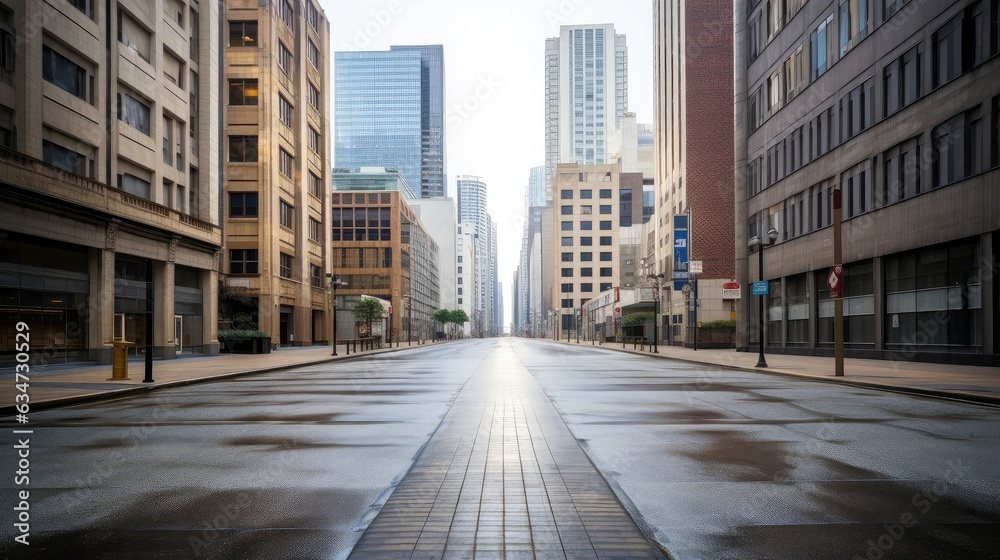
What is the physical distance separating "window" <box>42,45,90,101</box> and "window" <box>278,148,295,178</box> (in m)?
27.0

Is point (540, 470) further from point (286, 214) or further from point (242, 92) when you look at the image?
point (286, 214)

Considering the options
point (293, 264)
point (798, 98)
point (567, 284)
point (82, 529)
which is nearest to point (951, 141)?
point (798, 98)

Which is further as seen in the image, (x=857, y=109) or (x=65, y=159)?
(x=857, y=109)

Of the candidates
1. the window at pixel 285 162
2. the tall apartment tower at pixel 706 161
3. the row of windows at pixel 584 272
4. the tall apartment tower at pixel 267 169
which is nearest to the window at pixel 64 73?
the tall apartment tower at pixel 267 169

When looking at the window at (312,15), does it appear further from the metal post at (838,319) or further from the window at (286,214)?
the metal post at (838,319)

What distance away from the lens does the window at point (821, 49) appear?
37.5 m

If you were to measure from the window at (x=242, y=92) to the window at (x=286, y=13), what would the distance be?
8.27 metres

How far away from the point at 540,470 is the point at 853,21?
3601cm

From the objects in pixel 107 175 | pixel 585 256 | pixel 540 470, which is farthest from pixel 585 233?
pixel 540 470

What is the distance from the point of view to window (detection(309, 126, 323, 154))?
6956 cm

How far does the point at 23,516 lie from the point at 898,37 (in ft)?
117

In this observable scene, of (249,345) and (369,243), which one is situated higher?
(369,243)

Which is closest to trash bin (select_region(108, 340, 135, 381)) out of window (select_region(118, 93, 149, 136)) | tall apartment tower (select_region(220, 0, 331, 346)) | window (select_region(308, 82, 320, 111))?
window (select_region(118, 93, 149, 136))

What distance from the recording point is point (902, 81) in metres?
30.8
